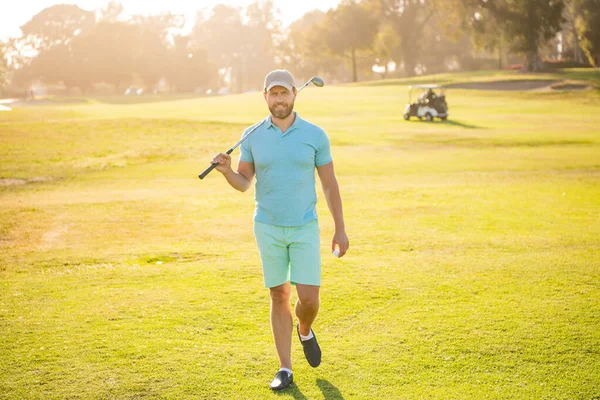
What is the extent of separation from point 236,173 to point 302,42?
4216 inches

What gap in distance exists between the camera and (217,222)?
1370cm

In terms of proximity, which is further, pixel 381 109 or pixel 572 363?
pixel 381 109

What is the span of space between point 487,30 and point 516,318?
7277cm

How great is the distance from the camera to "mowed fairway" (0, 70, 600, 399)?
598 centimetres

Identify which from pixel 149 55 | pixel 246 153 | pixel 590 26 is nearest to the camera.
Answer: pixel 246 153

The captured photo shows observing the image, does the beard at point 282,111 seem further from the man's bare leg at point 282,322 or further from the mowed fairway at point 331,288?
the mowed fairway at point 331,288

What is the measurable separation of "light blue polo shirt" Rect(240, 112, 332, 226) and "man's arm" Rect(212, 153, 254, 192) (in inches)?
5.2

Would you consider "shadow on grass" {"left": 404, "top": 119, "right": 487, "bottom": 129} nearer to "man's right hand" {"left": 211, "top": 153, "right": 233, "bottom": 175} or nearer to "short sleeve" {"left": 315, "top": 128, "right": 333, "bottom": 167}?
"short sleeve" {"left": 315, "top": 128, "right": 333, "bottom": 167}

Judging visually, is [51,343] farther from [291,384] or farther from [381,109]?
[381,109]

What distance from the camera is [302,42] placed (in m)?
110

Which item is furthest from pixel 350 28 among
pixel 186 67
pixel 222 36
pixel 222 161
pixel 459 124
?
pixel 222 161

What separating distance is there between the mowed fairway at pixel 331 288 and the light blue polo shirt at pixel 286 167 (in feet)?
4.52

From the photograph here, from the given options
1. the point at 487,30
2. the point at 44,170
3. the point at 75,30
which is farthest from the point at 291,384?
the point at 75,30

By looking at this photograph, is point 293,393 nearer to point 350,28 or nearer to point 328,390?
point 328,390
